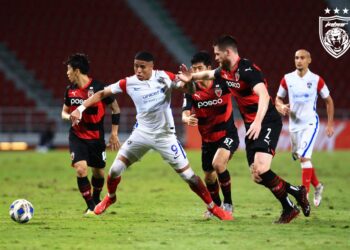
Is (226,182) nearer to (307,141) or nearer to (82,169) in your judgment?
(82,169)

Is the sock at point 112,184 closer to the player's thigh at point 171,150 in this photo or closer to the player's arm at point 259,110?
the player's thigh at point 171,150

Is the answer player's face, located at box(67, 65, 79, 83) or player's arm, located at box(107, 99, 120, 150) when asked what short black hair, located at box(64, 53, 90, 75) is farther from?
player's arm, located at box(107, 99, 120, 150)

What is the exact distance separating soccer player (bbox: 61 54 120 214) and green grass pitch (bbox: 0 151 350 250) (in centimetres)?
67

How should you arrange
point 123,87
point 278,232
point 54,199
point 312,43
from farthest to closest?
point 312,43 → point 54,199 → point 123,87 → point 278,232

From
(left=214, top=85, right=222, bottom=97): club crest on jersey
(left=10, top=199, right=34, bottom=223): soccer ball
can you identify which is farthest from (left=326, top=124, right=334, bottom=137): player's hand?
(left=10, top=199, right=34, bottom=223): soccer ball

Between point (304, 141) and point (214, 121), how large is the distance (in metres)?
2.61

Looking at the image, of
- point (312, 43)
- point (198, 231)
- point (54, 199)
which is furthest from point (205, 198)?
point (312, 43)

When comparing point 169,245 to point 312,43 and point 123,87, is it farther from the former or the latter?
point 312,43

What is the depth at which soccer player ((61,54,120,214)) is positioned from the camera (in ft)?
36.4

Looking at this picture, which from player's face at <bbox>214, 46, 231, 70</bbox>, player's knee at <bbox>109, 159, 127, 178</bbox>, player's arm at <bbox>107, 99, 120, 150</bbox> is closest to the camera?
player's face at <bbox>214, 46, 231, 70</bbox>

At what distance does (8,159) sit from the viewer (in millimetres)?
24188

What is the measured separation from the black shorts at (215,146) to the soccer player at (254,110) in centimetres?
75

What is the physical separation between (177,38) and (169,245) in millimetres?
24424

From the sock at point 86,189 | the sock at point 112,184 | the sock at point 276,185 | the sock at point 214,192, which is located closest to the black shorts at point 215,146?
the sock at point 214,192
